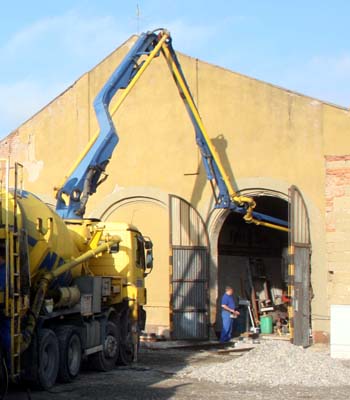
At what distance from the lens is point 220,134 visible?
72.4 ft

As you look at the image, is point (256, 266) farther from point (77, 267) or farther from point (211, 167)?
point (77, 267)

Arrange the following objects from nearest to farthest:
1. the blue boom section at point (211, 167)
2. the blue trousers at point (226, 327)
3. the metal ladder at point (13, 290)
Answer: the metal ladder at point (13, 290) → the blue boom section at point (211, 167) → the blue trousers at point (226, 327)

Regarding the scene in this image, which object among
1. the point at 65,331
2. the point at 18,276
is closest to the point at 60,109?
the point at 65,331

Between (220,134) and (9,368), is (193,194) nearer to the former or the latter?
(220,134)

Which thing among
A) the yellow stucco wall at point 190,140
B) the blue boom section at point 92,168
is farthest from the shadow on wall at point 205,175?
the blue boom section at point 92,168

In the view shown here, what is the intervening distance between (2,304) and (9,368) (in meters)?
0.92

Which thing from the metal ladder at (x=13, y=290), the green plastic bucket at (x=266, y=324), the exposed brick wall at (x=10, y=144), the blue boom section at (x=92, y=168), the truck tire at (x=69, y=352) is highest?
the exposed brick wall at (x=10, y=144)

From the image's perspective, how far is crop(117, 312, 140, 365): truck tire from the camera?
16234 millimetres

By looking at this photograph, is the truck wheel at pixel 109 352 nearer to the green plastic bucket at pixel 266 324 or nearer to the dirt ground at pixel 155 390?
the dirt ground at pixel 155 390

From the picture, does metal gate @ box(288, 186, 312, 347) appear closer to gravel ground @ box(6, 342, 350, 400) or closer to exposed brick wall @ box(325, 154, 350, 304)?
exposed brick wall @ box(325, 154, 350, 304)

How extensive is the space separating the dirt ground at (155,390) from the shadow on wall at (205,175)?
8.04 m

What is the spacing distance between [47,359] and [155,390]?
1.88m

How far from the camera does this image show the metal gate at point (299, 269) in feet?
63.9

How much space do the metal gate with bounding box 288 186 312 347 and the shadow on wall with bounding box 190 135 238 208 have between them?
2.15 meters
